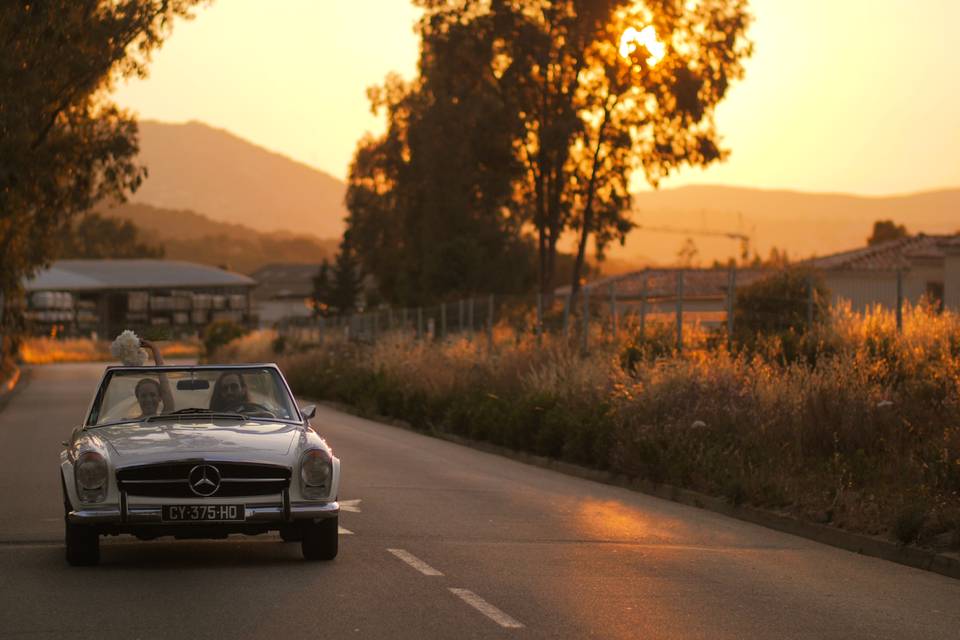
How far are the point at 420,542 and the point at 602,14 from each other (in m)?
43.9

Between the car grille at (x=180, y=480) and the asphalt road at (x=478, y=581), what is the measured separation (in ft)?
1.86

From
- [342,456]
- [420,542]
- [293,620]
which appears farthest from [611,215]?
[293,620]

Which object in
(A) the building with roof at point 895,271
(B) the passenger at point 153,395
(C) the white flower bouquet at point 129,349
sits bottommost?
(B) the passenger at point 153,395

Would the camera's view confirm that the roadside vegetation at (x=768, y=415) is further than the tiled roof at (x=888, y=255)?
No

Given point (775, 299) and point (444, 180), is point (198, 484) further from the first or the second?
point (444, 180)

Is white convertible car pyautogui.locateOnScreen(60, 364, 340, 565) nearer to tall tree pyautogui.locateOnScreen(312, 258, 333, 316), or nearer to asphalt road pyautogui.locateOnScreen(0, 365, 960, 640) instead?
asphalt road pyautogui.locateOnScreen(0, 365, 960, 640)

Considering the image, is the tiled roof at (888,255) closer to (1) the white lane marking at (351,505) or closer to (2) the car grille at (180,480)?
(1) the white lane marking at (351,505)

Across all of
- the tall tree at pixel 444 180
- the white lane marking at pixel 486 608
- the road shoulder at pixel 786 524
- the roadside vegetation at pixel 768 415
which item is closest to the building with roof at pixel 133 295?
the tall tree at pixel 444 180

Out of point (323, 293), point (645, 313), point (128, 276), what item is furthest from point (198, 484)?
point (128, 276)

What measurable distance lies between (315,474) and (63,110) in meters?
28.6

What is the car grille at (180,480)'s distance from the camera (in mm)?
10289

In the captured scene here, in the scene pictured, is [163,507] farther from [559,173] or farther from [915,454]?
[559,173]

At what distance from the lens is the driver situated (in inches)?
470

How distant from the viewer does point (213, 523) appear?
10.3 metres
